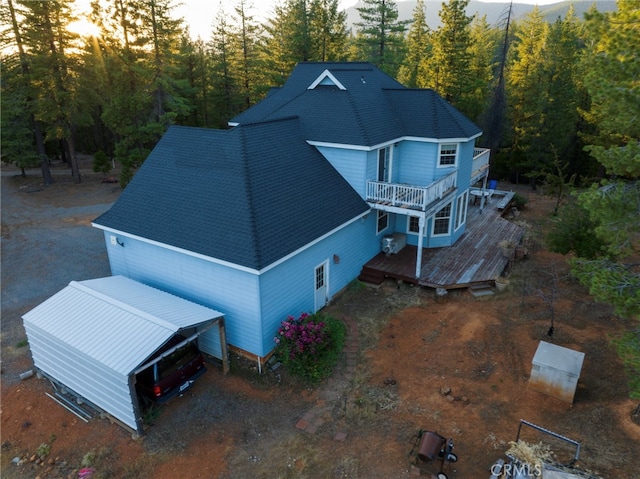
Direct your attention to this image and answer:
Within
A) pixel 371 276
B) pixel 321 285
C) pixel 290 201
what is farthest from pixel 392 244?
pixel 290 201

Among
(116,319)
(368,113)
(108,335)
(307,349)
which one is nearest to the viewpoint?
(108,335)

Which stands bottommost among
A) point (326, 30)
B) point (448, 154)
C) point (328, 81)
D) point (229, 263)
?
point (229, 263)

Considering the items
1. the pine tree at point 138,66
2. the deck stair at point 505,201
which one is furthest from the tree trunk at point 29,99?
the deck stair at point 505,201

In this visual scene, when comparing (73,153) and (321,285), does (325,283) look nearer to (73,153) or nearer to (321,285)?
(321,285)

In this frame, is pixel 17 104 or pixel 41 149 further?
pixel 41 149

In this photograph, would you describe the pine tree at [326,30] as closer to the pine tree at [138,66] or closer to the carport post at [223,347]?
the pine tree at [138,66]

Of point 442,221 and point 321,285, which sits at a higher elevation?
point 442,221
